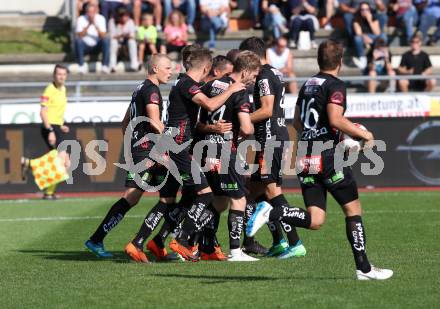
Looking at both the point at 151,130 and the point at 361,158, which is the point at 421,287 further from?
the point at 361,158

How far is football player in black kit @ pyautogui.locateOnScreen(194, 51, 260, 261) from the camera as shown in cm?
1074

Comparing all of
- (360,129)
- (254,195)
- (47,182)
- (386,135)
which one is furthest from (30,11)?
(360,129)

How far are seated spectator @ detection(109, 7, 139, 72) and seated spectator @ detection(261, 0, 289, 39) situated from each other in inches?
137

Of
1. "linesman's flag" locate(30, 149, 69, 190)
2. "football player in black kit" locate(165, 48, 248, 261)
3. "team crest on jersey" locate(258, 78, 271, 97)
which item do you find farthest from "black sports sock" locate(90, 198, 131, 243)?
"linesman's flag" locate(30, 149, 69, 190)

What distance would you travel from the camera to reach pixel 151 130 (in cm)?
1099

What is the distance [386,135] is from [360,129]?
39.2 feet

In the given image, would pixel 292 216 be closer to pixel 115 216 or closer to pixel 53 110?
pixel 115 216

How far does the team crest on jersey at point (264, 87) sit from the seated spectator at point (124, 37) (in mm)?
14548

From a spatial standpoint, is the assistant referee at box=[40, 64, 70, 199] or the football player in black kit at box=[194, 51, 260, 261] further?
the assistant referee at box=[40, 64, 70, 199]

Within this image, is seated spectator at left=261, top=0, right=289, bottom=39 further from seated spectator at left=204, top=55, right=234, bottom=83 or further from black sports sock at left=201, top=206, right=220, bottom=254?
black sports sock at left=201, top=206, right=220, bottom=254

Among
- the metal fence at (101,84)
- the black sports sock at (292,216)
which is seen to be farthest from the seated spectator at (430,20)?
the black sports sock at (292,216)

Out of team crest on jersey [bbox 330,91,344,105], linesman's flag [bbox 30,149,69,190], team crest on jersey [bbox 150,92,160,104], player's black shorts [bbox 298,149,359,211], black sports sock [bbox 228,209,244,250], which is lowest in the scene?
linesman's flag [bbox 30,149,69,190]

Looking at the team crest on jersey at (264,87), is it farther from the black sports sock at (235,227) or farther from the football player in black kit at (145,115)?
the black sports sock at (235,227)

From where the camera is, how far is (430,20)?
26.0 meters
